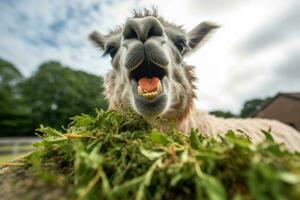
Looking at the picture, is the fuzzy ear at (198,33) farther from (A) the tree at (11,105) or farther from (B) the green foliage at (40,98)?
(A) the tree at (11,105)

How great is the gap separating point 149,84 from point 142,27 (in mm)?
628

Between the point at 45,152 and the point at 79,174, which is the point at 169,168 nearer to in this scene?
the point at 79,174

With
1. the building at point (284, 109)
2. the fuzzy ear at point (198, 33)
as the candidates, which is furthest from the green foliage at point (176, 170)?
the building at point (284, 109)

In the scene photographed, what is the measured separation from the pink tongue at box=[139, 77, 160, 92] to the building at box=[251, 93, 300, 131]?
25858 millimetres

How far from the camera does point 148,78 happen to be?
313 cm

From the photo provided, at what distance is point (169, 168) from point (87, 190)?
336 millimetres

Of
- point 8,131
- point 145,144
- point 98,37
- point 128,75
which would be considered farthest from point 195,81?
point 8,131

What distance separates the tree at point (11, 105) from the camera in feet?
146

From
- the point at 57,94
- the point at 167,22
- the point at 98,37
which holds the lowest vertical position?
the point at 167,22

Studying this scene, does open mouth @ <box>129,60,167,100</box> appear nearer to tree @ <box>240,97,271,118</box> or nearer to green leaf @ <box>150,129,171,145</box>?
→ green leaf @ <box>150,129,171,145</box>

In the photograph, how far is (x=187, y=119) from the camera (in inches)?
155

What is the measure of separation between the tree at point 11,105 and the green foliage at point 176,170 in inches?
1895

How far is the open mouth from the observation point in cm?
297

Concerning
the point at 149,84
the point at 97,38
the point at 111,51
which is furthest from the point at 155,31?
the point at 97,38
